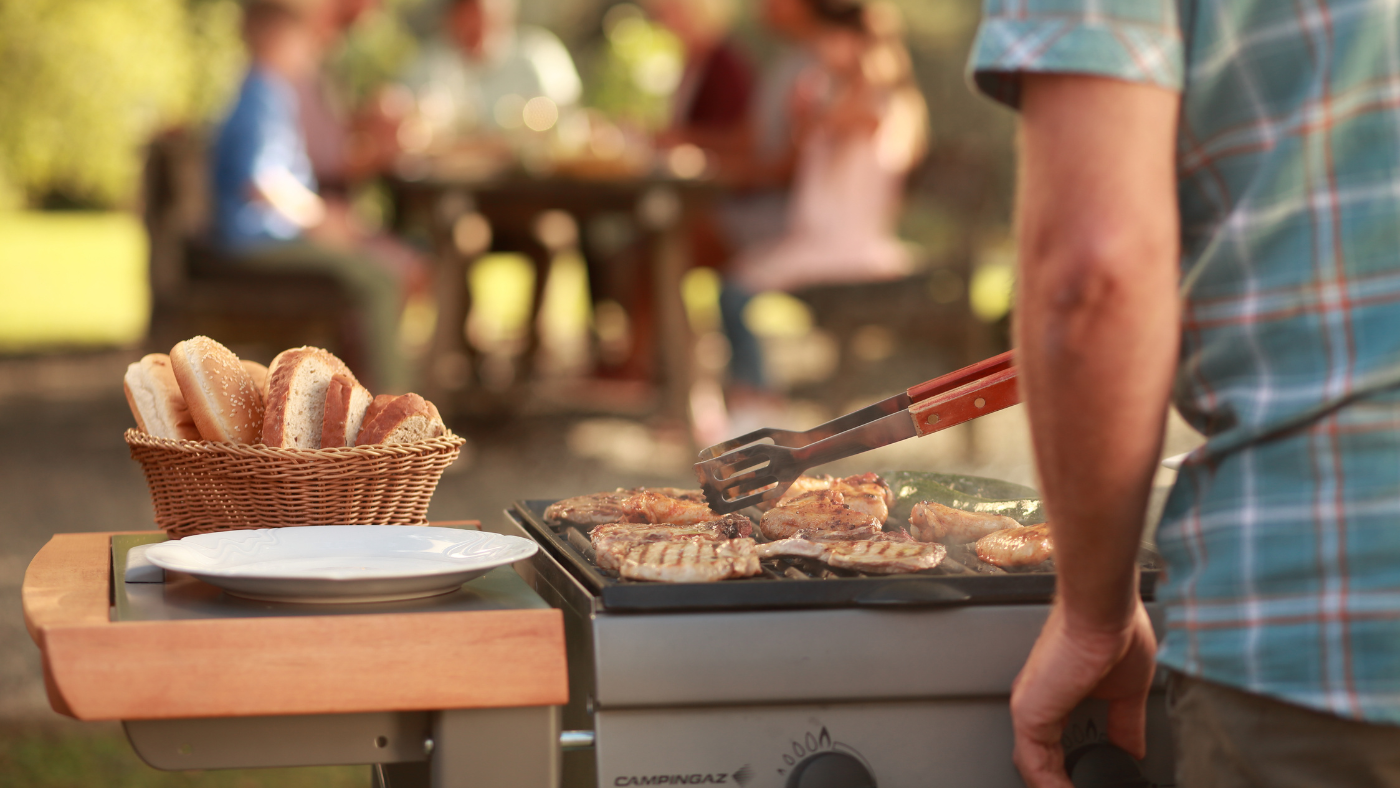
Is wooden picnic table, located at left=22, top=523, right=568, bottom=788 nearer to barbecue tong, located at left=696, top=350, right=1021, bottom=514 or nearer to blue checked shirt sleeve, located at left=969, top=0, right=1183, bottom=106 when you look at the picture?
barbecue tong, located at left=696, top=350, right=1021, bottom=514

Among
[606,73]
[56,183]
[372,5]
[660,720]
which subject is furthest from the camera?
[56,183]

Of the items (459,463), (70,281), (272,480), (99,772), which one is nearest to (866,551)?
(272,480)

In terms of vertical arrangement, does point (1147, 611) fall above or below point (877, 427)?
below

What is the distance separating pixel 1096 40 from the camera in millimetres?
881

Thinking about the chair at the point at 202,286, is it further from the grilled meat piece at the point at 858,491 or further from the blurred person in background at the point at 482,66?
the grilled meat piece at the point at 858,491

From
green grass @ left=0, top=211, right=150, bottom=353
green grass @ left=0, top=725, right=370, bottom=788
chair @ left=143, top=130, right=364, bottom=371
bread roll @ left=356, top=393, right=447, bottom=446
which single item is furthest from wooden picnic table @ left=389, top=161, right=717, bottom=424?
bread roll @ left=356, top=393, right=447, bottom=446

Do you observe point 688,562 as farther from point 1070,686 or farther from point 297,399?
point 297,399

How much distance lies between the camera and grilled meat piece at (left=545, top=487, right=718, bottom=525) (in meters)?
1.61

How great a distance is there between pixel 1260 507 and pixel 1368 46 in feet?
1.04

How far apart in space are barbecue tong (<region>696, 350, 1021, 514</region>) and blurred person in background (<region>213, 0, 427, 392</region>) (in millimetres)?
4010

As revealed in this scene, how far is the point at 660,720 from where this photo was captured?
1.26 m

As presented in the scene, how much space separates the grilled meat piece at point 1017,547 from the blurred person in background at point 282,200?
4302 millimetres

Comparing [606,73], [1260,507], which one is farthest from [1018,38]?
[606,73]

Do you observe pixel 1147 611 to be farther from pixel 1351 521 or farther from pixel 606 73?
pixel 606 73
